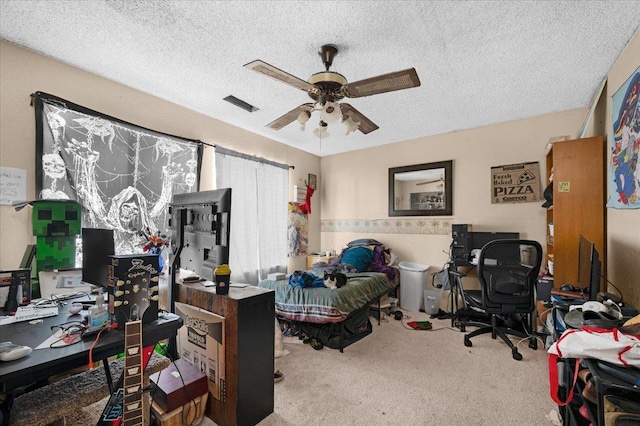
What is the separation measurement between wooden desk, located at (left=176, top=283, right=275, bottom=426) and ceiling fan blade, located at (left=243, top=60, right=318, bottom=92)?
4.42 feet

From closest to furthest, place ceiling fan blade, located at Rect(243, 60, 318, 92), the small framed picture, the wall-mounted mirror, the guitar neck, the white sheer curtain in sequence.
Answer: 1. the guitar neck
2. ceiling fan blade, located at Rect(243, 60, 318, 92)
3. the white sheer curtain
4. the wall-mounted mirror
5. the small framed picture

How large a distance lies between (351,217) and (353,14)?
3.51 metres

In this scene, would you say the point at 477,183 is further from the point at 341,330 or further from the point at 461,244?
the point at 341,330

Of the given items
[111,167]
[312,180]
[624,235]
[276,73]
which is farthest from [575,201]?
[111,167]

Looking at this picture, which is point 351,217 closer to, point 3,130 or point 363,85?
point 363,85

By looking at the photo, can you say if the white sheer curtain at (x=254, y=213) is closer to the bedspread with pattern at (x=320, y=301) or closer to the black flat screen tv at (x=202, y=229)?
the bedspread with pattern at (x=320, y=301)

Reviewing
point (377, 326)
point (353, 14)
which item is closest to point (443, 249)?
point (377, 326)

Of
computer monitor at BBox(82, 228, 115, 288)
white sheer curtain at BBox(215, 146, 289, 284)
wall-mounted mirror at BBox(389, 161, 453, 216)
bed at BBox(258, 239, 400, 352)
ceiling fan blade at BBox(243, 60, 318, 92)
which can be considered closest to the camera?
computer monitor at BBox(82, 228, 115, 288)

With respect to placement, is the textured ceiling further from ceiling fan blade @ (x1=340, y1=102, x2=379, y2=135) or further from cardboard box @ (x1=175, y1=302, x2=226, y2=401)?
cardboard box @ (x1=175, y1=302, x2=226, y2=401)

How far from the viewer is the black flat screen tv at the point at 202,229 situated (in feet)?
5.09

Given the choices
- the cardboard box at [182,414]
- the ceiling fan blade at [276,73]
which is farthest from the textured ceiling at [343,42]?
the cardboard box at [182,414]

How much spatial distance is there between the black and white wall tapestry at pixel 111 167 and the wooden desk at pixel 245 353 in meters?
1.48

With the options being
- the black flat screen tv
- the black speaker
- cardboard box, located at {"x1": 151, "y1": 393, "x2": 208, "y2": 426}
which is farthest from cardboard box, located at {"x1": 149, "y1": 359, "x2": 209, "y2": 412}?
the black speaker

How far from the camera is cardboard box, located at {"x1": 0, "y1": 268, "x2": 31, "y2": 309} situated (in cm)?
154
